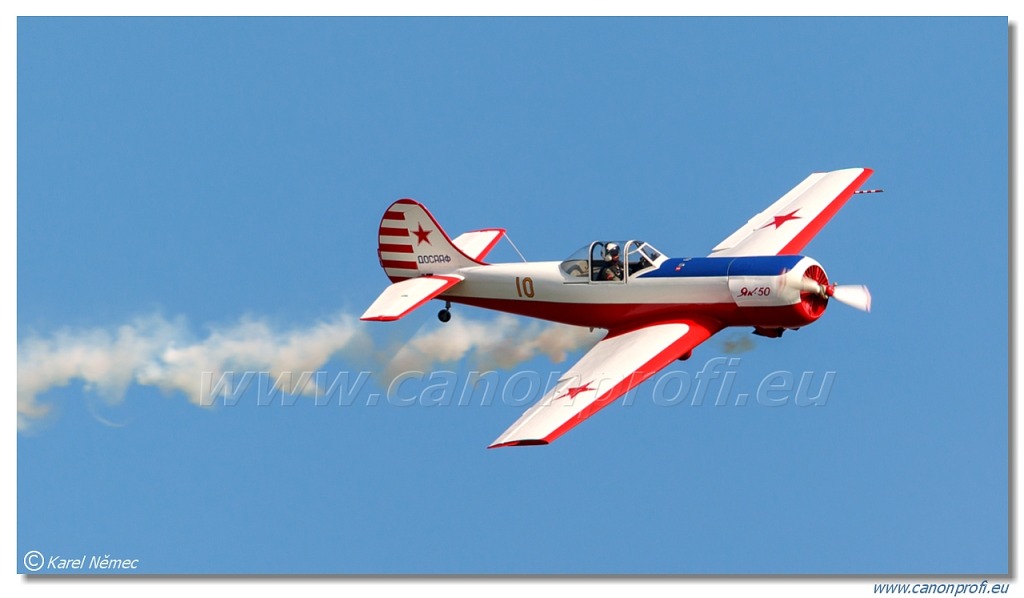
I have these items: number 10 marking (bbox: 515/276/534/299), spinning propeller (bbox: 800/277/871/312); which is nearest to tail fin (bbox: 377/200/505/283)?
number 10 marking (bbox: 515/276/534/299)

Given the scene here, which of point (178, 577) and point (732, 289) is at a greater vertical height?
point (732, 289)

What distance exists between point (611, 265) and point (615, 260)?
0.10 m

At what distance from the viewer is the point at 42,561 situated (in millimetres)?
26562

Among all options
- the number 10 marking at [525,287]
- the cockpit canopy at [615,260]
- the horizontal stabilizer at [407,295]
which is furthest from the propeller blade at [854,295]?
the horizontal stabilizer at [407,295]

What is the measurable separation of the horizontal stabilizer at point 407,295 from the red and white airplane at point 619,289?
0.8 inches

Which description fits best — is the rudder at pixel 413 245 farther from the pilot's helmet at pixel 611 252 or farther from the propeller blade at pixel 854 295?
the propeller blade at pixel 854 295

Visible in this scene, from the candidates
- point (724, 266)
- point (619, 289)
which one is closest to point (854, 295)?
point (724, 266)

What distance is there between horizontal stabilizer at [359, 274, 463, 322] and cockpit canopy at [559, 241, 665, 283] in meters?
2.27

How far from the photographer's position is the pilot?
28578 millimetres

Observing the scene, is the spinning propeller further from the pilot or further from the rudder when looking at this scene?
the rudder

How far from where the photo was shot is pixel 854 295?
2773 cm

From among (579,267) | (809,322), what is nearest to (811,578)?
(809,322)

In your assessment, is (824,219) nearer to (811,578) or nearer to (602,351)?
(602,351)

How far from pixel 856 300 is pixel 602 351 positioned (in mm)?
3569
